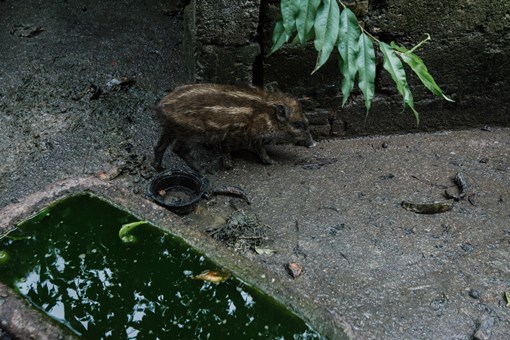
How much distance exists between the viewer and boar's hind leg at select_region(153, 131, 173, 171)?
4.39 m

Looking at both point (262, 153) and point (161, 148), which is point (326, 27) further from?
point (161, 148)

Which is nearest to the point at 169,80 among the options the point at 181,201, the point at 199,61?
the point at 199,61

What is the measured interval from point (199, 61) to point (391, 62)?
1580 mm

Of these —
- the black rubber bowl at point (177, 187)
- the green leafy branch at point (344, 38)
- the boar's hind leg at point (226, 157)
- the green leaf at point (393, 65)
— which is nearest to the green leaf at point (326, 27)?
the green leafy branch at point (344, 38)

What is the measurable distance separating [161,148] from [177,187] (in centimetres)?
39

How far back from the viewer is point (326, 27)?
325 centimetres

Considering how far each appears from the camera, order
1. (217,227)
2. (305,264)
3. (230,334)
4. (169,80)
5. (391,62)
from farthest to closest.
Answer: (169,80) → (217,227) → (305,264) → (391,62) → (230,334)

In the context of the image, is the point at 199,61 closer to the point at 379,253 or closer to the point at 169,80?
the point at 169,80

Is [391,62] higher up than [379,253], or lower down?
higher up

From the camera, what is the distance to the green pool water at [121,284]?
111 inches

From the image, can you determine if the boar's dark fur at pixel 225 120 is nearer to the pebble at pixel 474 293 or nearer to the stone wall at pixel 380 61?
the stone wall at pixel 380 61

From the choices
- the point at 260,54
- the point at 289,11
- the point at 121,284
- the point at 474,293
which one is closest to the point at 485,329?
the point at 474,293

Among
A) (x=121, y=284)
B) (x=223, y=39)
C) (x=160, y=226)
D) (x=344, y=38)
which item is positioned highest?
(x=344, y=38)

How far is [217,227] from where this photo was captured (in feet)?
12.9
